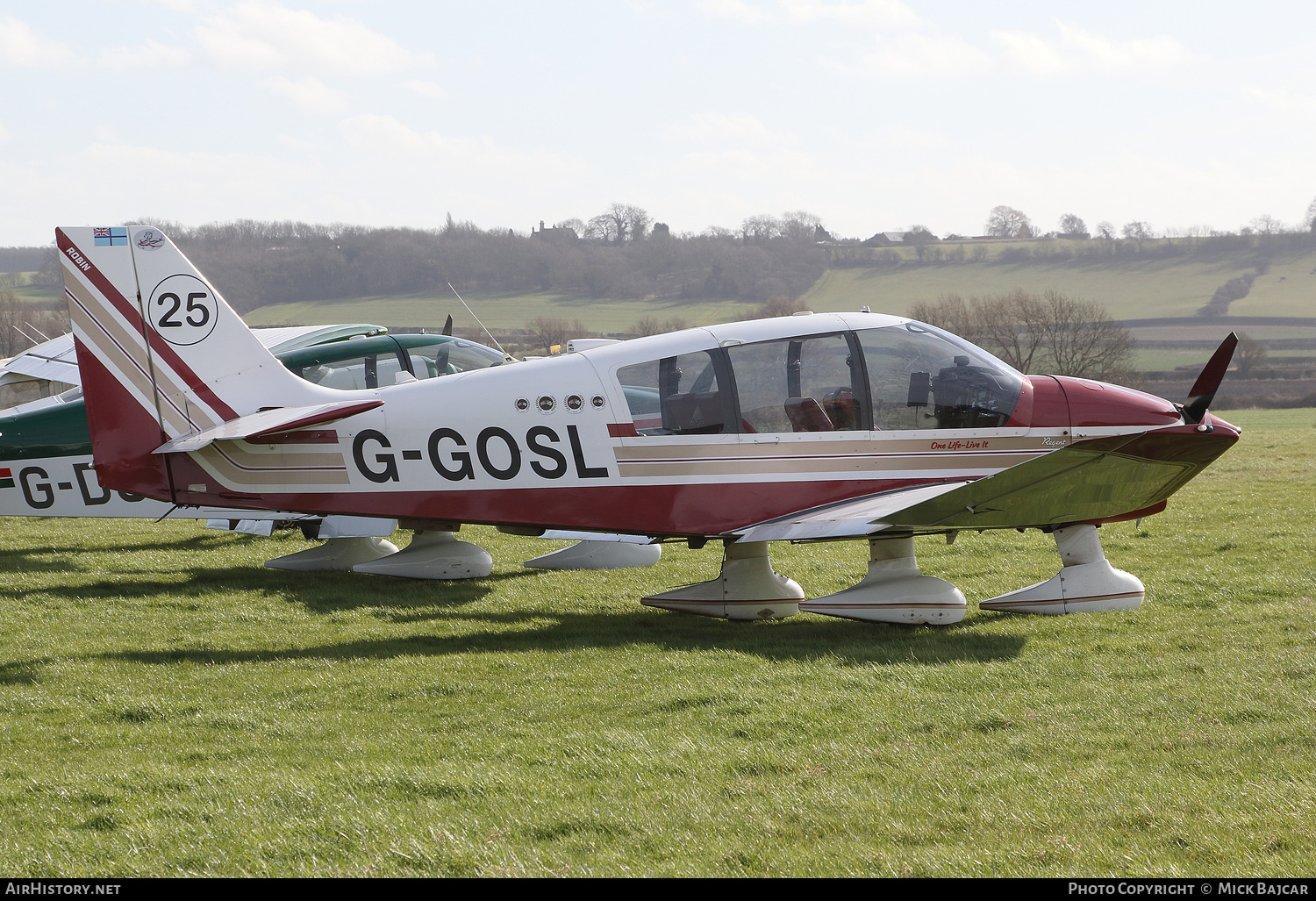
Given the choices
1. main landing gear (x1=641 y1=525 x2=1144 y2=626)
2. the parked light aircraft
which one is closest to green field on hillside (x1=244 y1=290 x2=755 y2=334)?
the parked light aircraft

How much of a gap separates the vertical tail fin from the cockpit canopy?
9.98 feet

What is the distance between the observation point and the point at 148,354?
26.8 feet

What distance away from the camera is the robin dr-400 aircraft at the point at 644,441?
7789 mm

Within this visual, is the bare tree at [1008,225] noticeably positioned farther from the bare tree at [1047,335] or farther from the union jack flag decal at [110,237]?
the union jack flag decal at [110,237]

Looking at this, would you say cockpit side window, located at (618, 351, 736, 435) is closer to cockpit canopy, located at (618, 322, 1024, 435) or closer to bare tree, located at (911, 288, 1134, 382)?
cockpit canopy, located at (618, 322, 1024, 435)

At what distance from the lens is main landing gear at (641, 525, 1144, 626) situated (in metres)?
7.56

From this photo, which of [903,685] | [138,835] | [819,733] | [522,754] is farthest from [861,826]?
[138,835]

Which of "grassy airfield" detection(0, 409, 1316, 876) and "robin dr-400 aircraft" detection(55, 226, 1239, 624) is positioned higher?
"robin dr-400 aircraft" detection(55, 226, 1239, 624)

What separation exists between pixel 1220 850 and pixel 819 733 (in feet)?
6.44

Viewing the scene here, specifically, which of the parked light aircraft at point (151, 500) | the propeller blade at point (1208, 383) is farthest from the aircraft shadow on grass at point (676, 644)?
the parked light aircraft at point (151, 500)

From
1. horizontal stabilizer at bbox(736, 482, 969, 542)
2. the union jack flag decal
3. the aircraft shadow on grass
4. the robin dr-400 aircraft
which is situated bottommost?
the aircraft shadow on grass

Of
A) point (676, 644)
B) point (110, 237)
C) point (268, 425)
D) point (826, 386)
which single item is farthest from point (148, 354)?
point (826, 386)

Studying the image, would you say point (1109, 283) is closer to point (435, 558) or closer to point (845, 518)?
point (435, 558)

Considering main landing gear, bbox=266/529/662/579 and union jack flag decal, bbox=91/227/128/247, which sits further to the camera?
main landing gear, bbox=266/529/662/579
